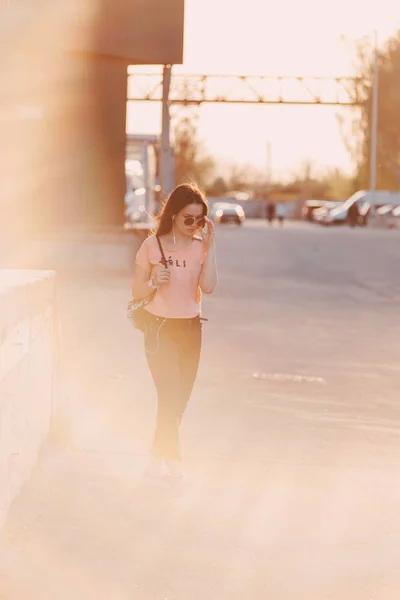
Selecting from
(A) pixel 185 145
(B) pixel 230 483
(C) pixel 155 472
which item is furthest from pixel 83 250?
(A) pixel 185 145

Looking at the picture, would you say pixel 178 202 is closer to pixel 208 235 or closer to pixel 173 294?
pixel 208 235

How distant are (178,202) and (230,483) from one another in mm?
1523

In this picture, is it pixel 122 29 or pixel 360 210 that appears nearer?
pixel 122 29

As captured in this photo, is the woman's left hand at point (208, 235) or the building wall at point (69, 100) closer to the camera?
the woman's left hand at point (208, 235)

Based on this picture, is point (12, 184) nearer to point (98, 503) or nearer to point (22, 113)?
point (22, 113)

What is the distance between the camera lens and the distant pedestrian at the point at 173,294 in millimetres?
8141

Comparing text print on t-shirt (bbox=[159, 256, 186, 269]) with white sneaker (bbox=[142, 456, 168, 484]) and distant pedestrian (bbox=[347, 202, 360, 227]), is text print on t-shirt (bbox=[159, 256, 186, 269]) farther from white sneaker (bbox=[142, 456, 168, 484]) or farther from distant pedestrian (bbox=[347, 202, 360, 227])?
distant pedestrian (bbox=[347, 202, 360, 227])

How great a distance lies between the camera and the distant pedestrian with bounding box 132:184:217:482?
8141 millimetres

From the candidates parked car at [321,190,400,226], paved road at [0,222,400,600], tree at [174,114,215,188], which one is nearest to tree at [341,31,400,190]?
parked car at [321,190,400,226]

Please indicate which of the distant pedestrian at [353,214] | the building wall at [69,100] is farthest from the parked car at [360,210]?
the building wall at [69,100]

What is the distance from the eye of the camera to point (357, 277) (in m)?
30.8

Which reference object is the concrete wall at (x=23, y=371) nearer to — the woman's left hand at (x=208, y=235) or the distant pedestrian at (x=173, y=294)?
the distant pedestrian at (x=173, y=294)

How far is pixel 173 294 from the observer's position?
826 centimetres

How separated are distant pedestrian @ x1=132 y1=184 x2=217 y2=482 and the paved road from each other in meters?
0.34
